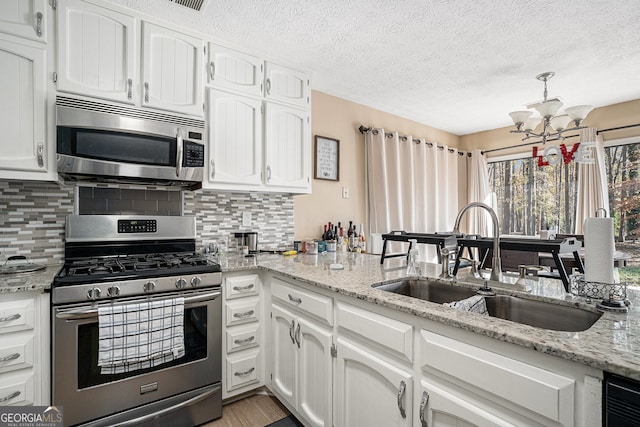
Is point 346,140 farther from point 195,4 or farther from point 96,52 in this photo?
point 96,52

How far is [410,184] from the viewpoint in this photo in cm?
386

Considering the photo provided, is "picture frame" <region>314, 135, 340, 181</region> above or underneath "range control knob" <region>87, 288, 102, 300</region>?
above

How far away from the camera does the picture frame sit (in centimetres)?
311

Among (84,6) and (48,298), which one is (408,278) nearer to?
(48,298)

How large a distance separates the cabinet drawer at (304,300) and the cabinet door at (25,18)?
183cm

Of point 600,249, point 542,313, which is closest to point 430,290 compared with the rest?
point 542,313

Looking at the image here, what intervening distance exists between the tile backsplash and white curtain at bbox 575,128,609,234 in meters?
3.46

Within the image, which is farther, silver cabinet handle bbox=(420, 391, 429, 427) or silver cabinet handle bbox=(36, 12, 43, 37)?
silver cabinet handle bbox=(36, 12, 43, 37)

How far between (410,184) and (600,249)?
282 centimetres

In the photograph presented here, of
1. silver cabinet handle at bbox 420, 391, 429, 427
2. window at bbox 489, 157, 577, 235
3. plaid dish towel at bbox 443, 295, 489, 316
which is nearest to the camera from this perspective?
silver cabinet handle at bbox 420, 391, 429, 427

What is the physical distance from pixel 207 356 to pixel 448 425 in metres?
1.36

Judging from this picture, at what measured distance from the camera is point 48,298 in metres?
1.44

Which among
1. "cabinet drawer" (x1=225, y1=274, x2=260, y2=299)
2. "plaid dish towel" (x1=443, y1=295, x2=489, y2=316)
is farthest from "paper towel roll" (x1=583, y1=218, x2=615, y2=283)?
"cabinet drawer" (x1=225, y1=274, x2=260, y2=299)

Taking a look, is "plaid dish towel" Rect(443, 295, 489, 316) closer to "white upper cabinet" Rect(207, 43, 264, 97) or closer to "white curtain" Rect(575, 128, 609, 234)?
"white upper cabinet" Rect(207, 43, 264, 97)
